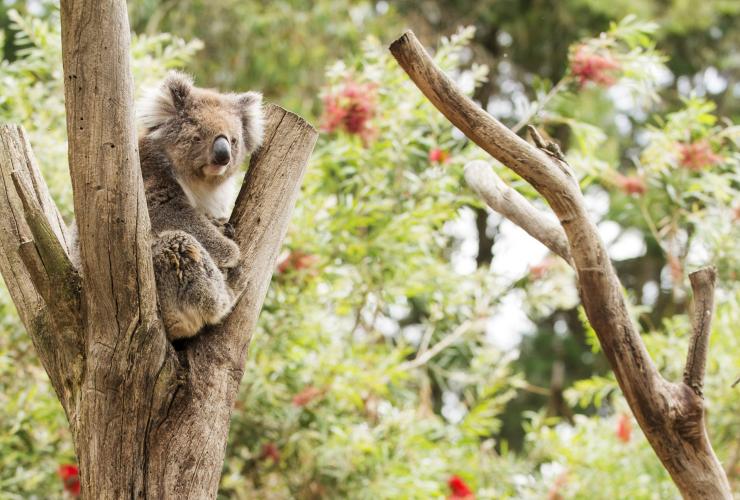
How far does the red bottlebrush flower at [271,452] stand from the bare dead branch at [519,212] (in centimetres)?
198

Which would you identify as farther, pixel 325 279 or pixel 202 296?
pixel 325 279

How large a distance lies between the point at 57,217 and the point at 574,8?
566 cm

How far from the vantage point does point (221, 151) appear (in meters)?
2.64

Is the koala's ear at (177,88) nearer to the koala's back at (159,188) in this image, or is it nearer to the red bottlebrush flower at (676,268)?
the koala's back at (159,188)

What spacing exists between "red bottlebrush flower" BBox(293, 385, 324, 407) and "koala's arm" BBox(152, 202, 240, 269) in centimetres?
141

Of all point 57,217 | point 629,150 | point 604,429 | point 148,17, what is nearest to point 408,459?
point 604,429

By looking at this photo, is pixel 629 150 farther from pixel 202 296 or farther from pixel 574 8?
pixel 202 296

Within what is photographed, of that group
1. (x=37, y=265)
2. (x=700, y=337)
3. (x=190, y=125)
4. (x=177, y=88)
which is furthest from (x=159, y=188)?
(x=700, y=337)

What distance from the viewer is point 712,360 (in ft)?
13.6

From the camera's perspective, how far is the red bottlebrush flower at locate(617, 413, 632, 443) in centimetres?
422

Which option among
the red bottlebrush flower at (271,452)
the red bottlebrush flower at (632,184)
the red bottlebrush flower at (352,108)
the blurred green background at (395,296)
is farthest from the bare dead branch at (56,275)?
the red bottlebrush flower at (632,184)

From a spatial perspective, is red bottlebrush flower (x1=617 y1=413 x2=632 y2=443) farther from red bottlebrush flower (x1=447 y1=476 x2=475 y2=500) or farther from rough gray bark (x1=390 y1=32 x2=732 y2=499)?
rough gray bark (x1=390 y1=32 x2=732 y2=499)

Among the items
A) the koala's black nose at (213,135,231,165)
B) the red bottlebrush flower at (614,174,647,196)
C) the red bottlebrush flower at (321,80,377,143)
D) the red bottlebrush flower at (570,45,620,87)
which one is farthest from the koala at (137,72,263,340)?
the red bottlebrush flower at (614,174,647,196)

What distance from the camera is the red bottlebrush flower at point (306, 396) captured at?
3.92m
